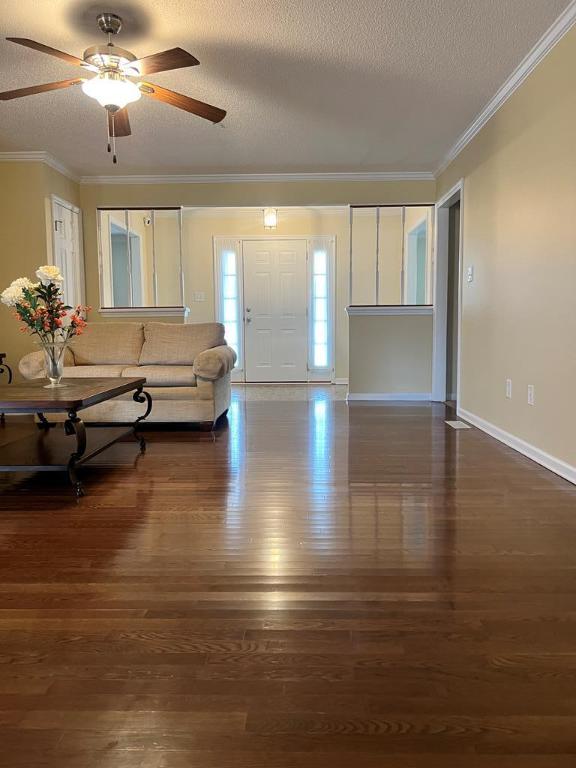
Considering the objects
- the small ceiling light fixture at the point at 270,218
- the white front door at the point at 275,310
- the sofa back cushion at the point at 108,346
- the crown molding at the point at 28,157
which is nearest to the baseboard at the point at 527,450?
the sofa back cushion at the point at 108,346

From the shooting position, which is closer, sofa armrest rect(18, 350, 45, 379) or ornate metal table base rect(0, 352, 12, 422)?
sofa armrest rect(18, 350, 45, 379)

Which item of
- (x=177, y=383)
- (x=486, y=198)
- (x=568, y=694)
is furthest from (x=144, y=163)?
(x=568, y=694)

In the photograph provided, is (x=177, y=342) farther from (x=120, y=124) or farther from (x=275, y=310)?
(x=275, y=310)

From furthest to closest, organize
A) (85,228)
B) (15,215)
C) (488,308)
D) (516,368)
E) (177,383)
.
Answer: (85,228) → (15,215) → (177,383) → (488,308) → (516,368)

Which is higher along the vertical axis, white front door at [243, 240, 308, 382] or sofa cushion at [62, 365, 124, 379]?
white front door at [243, 240, 308, 382]

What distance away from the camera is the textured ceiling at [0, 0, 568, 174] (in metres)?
2.65

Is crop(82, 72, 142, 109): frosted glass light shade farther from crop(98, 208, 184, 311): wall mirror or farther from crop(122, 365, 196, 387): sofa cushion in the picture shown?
crop(98, 208, 184, 311): wall mirror

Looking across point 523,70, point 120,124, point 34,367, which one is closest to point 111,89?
point 120,124

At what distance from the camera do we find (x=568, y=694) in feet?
3.68

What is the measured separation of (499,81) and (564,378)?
206 centimetres

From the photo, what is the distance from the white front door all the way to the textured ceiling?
217 cm

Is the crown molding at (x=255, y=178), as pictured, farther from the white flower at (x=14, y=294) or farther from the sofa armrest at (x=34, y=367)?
the white flower at (x=14, y=294)

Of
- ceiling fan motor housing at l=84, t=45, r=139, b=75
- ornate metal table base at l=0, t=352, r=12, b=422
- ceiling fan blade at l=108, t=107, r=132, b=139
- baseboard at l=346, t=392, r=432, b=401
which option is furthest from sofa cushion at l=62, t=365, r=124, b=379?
baseboard at l=346, t=392, r=432, b=401

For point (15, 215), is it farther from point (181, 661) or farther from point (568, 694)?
point (568, 694)
